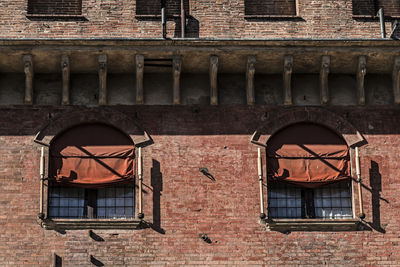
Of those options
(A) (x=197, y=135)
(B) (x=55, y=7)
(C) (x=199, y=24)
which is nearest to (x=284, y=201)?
(A) (x=197, y=135)

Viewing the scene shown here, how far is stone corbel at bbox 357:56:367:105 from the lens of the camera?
995 inches

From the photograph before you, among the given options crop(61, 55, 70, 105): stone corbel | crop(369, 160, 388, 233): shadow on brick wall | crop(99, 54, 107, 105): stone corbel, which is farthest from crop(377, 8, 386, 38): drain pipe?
crop(61, 55, 70, 105): stone corbel

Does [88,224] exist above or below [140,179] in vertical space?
below

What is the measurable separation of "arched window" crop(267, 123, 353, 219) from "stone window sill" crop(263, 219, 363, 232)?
52 cm

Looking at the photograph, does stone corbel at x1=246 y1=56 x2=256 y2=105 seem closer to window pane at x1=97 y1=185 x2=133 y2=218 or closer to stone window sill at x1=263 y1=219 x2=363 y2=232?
stone window sill at x1=263 y1=219 x2=363 y2=232

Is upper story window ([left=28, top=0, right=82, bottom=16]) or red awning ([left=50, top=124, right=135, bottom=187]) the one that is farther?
upper story window ([left=28, top=0, right=82, bottom=16])

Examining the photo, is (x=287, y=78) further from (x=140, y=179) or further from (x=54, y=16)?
(x=54, y=16)

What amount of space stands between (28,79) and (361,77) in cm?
896

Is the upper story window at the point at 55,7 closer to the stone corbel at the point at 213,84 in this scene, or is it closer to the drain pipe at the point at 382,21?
the stone corbel at the point at 213,84

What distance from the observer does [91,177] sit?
24.5 meters

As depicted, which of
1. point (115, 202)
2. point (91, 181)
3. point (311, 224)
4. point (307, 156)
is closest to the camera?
point (311, 224)

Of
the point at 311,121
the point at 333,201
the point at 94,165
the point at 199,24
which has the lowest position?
the point at 333,201

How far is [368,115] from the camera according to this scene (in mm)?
25484

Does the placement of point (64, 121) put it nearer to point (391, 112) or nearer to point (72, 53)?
point (72, 53)
